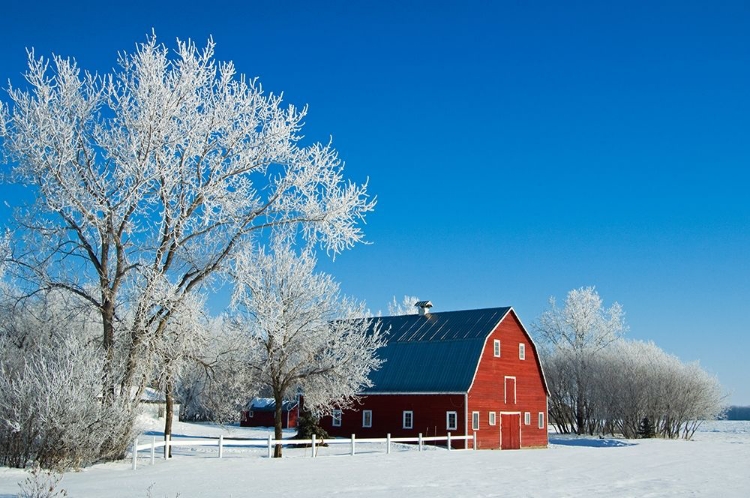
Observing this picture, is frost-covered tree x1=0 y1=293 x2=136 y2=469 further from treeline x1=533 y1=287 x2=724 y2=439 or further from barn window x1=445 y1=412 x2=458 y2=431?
treeline x1=533 y1=287 x2=724 y2=439

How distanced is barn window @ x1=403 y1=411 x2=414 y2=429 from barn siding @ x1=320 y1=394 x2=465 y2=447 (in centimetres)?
17

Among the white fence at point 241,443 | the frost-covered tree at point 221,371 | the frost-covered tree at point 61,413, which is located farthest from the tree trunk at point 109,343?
the frost-covered tree at point 221,371

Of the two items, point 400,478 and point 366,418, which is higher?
point 366,418

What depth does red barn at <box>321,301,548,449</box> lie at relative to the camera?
4181cm

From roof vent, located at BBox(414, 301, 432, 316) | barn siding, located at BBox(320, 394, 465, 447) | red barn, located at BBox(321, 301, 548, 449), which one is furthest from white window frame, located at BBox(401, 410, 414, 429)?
roof vent, located at BBox(414, 301, 432, 316)

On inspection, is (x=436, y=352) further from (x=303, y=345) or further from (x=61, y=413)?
(x=61, y=413)

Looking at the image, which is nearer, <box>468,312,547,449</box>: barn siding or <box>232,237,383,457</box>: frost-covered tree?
<box>232,237,383,457</box>: frost-covered tree

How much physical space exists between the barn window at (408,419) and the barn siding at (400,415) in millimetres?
171

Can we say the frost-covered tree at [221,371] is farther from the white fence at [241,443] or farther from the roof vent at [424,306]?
the roof vent at [424,306]

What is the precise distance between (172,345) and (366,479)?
6.50 metres

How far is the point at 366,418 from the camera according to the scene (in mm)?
45062

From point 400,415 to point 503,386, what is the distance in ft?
20.2

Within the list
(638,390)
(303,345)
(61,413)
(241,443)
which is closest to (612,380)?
(638,390)

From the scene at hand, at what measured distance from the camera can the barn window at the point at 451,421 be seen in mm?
41125
